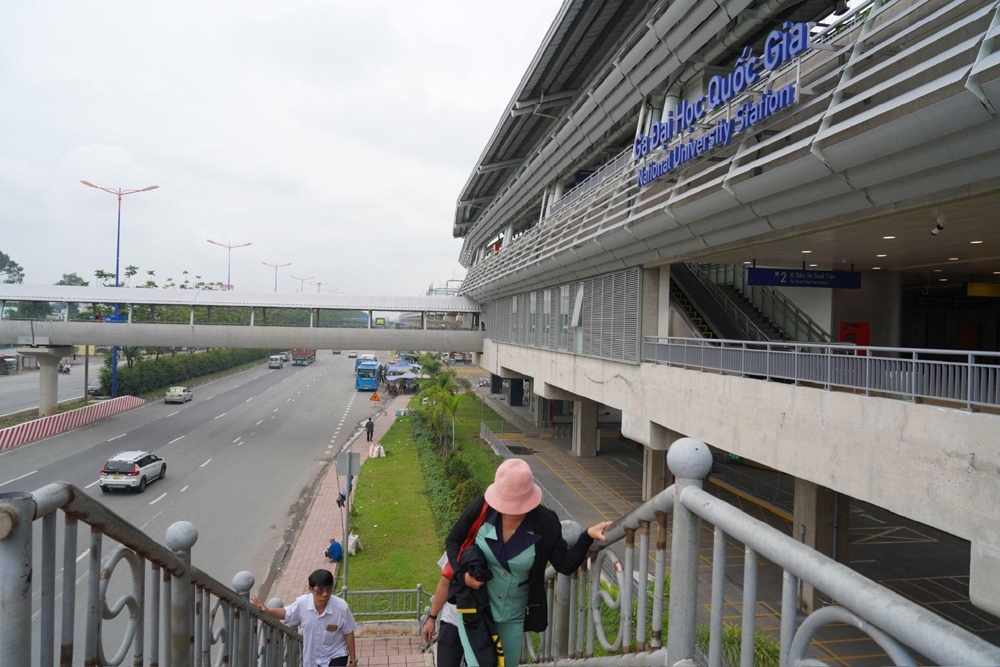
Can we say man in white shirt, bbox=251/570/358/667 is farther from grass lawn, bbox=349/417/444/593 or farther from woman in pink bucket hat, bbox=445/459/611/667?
grass lawn, bbox=349/417/444/593

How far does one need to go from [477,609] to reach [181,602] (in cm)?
157

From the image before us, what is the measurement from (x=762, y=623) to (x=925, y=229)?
7443 millimetres

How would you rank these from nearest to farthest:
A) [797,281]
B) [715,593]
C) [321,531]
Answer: [715,593] < [797,281] < [321,531]

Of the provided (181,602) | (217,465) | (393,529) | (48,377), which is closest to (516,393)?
(217,465)

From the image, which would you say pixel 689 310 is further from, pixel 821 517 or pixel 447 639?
pixel 447 639

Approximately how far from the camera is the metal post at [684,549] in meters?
2.51

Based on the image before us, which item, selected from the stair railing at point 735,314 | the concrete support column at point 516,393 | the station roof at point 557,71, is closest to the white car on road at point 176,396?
the concrete support column at point 516,393

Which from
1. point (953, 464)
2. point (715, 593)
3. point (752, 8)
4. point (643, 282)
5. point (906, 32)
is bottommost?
point (953, 464)

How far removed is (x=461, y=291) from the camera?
46125 mm

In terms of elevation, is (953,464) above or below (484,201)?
below

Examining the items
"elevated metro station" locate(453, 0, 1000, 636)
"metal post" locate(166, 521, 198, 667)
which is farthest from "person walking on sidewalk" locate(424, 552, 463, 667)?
"elevated metro station" locate(453, 0, 1000, 636)

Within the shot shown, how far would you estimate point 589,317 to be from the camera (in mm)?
20797

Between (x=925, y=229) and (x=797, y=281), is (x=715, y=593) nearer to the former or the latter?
(x=925, y=229)

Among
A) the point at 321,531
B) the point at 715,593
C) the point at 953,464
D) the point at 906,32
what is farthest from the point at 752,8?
the point at 321,531
